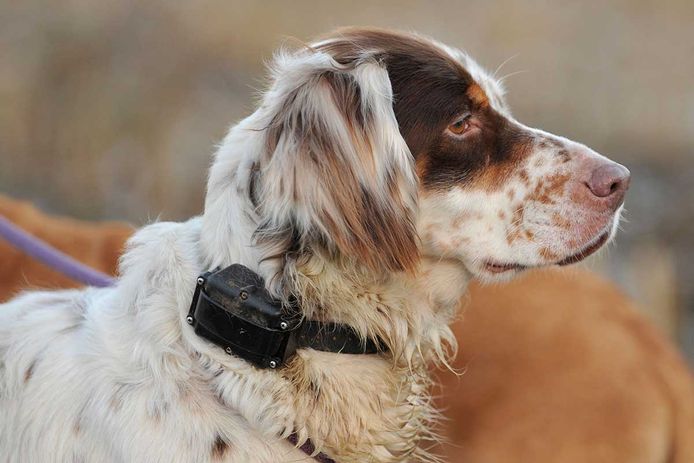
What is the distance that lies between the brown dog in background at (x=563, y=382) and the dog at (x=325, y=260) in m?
0.71

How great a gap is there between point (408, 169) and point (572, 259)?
1.68 feet

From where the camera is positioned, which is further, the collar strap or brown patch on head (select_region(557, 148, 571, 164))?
brown patch on head (select_region(557, 148, 571, 164))

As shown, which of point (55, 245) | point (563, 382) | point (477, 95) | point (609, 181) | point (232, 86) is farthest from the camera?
point (232, 86)

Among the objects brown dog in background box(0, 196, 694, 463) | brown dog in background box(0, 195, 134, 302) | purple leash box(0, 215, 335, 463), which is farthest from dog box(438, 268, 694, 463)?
brown dog in background box(0, 195, 134, 302)

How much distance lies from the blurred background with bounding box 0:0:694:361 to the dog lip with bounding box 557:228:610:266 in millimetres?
4250

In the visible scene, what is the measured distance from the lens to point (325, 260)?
213cm

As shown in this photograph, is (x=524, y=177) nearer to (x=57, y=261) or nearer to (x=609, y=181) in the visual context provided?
(x=609, y=181)

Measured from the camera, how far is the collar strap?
203 cm

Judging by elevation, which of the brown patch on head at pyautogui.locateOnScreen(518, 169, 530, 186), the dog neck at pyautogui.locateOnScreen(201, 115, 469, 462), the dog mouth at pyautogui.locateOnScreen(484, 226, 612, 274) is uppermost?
the brown patch on head at pyautogui.locateOnScreen(518, 169, 530, 186)

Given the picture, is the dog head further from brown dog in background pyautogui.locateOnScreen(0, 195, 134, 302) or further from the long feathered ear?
brown dog in background pyautogui.locateOnScreen(0, 195, 134, 302)

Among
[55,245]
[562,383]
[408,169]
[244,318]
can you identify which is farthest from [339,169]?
[55,245]

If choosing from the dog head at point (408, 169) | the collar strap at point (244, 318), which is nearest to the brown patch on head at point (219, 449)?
the collar strap at point (244, 318)

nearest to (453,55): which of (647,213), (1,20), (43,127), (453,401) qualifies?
(453,401)

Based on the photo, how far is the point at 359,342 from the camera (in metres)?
2.18
